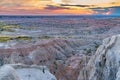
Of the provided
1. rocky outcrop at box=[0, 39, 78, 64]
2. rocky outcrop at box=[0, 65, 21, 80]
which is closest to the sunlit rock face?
rocky outcrop at box=[0, 65, 21, 80]

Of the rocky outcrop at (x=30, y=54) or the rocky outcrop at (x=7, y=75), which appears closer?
the rocky outcrop at (x=7, y=75)

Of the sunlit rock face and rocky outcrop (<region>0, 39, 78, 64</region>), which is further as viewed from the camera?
rocky outcrop (<region>0, 39, 78, 64</region>)

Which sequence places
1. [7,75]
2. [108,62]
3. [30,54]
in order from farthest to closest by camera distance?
[30,54] → [108,62] → [7,75]

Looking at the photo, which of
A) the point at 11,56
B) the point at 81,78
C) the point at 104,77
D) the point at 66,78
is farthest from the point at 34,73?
the point at 11,56

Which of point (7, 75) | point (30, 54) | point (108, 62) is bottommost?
point (30, 54)

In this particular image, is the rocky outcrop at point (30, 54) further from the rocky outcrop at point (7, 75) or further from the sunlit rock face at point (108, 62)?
the rocky outcrop at point (7, 75)

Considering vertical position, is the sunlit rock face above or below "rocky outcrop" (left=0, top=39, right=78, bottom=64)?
above

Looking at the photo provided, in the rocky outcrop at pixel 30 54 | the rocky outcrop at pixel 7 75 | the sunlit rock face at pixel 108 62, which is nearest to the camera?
the rocky outcrop at pixel 7 75

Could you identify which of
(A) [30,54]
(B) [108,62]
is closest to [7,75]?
(B) [108,62]

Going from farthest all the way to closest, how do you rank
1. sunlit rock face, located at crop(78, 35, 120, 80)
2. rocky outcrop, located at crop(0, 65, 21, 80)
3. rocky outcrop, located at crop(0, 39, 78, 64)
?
1. rocky outcrop, located at crop(0, 39, 78, 64)
2. sunlit rock face, located at crop(78, 35, 120, 80)
3. rocky outcrop, located at crop(0, 65, 21, 80)

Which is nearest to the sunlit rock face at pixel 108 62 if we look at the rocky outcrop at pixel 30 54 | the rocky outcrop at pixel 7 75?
the rocky outcrop at pixel 7 75

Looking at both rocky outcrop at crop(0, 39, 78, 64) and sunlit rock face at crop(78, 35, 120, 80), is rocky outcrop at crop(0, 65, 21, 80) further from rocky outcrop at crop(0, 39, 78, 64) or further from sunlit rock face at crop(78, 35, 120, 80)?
rocky outcrop at crop(0, 39, 78, 64)

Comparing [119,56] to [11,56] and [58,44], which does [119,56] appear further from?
[58,44]

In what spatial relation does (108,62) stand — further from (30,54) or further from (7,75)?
(30,54)
